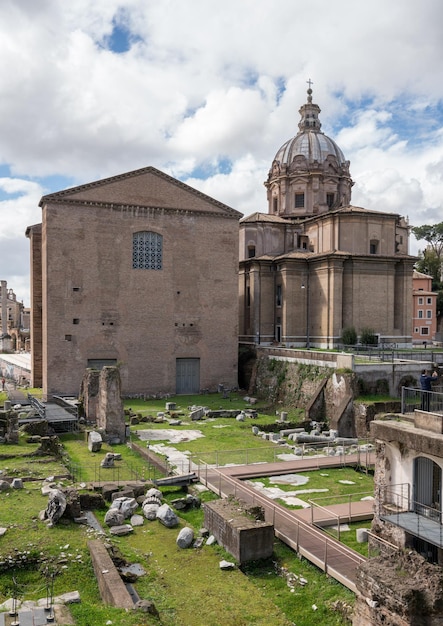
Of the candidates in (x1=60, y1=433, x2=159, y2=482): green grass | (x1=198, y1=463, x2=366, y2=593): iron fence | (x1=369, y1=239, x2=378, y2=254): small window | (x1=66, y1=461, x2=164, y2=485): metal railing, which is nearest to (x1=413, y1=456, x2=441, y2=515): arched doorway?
(x1=198, y1=463, x2=366, y2=593): iron fence

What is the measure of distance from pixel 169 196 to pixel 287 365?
12562 mm

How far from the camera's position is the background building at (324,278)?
34.0 meters

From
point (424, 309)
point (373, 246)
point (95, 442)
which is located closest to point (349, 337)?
point (373, 246)

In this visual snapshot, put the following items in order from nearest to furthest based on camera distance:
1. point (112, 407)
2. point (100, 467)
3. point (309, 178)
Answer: point (100, 467) → point (112, 407) → point (309, 178)

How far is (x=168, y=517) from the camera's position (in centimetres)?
1231

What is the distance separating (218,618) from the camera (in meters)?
8.73

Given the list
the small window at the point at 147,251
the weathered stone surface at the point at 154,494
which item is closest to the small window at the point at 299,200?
the small window at the point at 147,251

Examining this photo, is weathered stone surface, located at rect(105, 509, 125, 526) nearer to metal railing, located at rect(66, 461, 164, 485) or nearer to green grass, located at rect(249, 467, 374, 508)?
metal railing, located at rect(66, 461, 164, 485)

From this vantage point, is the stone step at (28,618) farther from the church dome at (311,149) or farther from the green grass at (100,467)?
the church dome at (311,149)

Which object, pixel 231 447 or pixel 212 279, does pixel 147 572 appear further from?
pixel 212 279

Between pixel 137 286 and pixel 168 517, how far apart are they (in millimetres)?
20306

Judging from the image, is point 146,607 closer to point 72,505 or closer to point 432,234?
point 72,505

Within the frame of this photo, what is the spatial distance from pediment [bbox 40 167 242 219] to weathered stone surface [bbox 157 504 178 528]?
71.4 feet

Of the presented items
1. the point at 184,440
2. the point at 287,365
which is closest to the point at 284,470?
the point at 184,440
